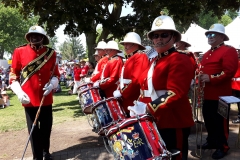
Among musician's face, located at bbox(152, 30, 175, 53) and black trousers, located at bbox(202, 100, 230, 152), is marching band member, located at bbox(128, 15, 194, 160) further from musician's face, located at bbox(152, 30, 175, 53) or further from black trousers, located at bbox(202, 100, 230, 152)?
black trousers, located at bbox(202, 100, 230, 152)

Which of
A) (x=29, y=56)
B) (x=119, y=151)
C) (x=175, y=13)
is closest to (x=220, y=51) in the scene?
(x=119, y=151)

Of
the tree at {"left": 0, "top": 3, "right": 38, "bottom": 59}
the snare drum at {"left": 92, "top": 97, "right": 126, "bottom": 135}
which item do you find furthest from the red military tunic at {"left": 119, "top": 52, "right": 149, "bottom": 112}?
the tree at {"left": 0, "top": 3, "right": 38, "bottom": 59}

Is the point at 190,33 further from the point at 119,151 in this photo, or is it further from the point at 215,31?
the point at 119,151

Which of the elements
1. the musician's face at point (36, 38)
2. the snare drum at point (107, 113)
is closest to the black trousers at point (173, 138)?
the snare drum at point (107, 113)

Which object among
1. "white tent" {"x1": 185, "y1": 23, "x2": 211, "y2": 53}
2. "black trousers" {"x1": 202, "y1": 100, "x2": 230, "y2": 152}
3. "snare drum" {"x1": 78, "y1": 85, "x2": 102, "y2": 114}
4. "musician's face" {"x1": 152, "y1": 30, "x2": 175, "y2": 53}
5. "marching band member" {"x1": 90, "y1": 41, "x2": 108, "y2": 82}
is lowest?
"black trousers" {"x1": 202, "y1": 100, "x2": 230, "y2": 152}

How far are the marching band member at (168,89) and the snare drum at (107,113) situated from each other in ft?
3.55

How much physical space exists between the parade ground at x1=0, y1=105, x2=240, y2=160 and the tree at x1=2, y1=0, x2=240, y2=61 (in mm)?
3149

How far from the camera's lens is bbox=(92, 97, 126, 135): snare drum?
409cm

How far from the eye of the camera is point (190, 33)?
599 inches

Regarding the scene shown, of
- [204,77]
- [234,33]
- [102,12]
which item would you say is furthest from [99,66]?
[234,33]

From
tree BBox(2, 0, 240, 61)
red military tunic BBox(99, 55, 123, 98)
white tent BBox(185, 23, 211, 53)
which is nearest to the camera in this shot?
red military tunic BBox(99, 55, 123, 98)

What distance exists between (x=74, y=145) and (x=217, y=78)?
3168 millimetres

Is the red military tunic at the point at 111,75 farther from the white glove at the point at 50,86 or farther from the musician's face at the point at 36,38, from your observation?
the musician's face at the point at 36,38

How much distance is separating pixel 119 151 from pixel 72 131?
4595 mm
